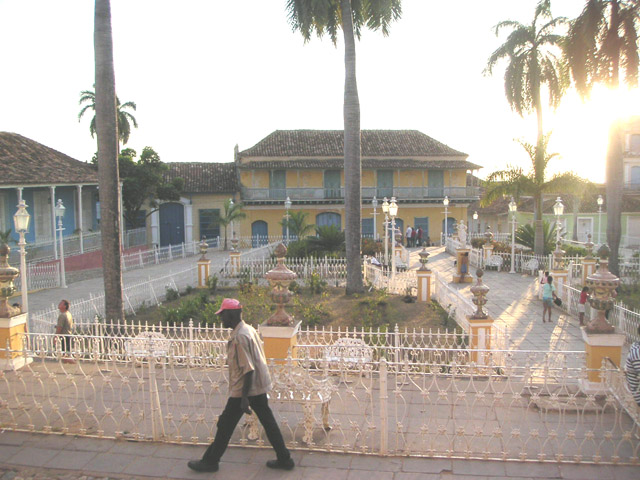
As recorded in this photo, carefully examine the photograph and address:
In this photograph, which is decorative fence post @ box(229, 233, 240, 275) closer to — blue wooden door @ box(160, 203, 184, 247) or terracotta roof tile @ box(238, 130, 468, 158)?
blue wooden door @ box(160, 203, 184, 247)

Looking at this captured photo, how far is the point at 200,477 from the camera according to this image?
471cm

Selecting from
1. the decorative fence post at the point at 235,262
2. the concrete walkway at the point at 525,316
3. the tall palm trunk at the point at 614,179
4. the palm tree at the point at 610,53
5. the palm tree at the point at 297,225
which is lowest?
the concrete walkway at the point at 525,316

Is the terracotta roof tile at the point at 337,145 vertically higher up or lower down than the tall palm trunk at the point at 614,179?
higher up

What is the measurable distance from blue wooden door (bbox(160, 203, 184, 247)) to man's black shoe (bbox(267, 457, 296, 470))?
91.9 ft

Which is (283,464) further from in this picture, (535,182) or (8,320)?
(535,182)

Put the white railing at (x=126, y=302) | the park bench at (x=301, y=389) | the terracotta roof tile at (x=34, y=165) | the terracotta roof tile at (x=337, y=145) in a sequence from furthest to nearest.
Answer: the terracotta roof tile at (x=337, y=145)
the terracotta roof tile at (x=34, y=165)
the white railing at (x=126, y=302)
the park bench at (x=301, y=389)

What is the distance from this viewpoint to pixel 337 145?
109 ft

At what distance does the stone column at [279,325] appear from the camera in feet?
20.0

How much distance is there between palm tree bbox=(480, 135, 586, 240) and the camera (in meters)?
21.3

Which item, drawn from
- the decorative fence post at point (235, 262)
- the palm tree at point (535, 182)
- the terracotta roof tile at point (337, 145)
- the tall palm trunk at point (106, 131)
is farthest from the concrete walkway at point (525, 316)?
the terracotta roof tile at point (337, 145)

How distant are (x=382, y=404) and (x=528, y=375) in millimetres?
1457

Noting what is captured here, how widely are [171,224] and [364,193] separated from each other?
11.9 metres

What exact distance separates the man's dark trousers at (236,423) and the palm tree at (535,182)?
19.0 m

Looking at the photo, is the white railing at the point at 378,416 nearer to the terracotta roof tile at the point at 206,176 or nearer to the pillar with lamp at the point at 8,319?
the pillar with lamp at the point at 8,319
